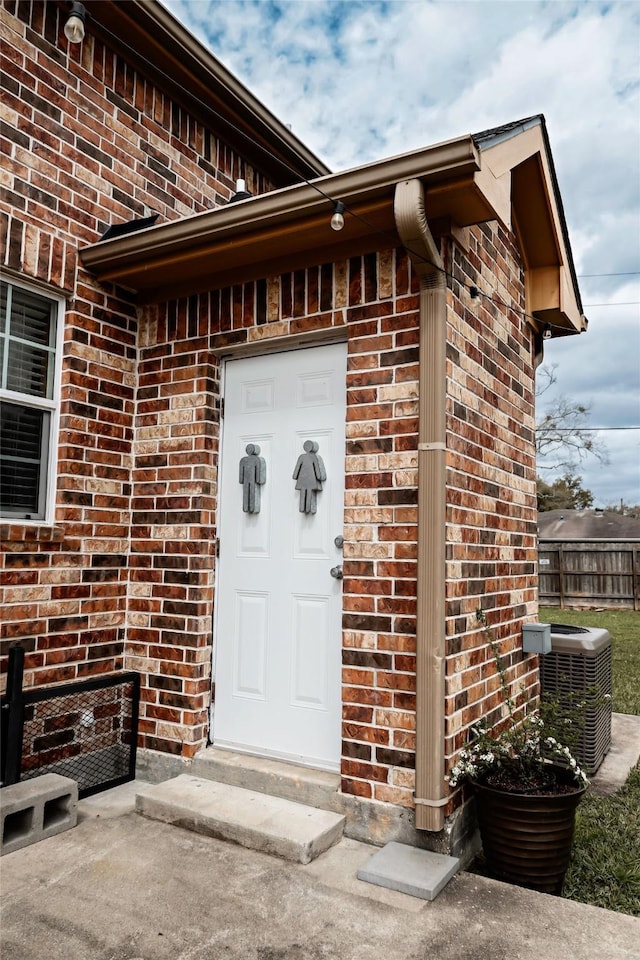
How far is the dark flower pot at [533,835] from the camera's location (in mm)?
2881

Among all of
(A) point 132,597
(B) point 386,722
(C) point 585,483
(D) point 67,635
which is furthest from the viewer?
(C) point 585,483

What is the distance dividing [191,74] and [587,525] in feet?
73.8

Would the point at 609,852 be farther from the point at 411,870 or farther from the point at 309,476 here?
the point at 309,476

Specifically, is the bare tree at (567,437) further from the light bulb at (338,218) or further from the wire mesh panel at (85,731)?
the light bulb at (338,218)

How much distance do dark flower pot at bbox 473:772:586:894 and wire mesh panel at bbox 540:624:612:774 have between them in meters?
1.54

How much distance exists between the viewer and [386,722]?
3102 millimetres

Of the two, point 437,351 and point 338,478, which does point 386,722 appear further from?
point 437,351

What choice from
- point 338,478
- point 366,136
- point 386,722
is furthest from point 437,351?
point 366,136

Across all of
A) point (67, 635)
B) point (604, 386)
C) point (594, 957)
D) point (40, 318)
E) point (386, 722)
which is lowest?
point (594, 957)

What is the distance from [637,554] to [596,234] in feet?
41.2

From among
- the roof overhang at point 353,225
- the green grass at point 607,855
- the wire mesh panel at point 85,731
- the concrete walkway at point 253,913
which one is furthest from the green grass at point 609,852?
the roof overhang at point 353,225

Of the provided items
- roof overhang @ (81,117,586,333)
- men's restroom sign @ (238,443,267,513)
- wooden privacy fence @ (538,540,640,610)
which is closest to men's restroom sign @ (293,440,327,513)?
men's restroom sign @ (238,443,267,513)

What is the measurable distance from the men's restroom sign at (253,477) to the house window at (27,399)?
3.44 ft

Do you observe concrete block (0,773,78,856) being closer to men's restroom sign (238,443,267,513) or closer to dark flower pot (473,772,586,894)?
men's restroom sign (238,443,267,513)
